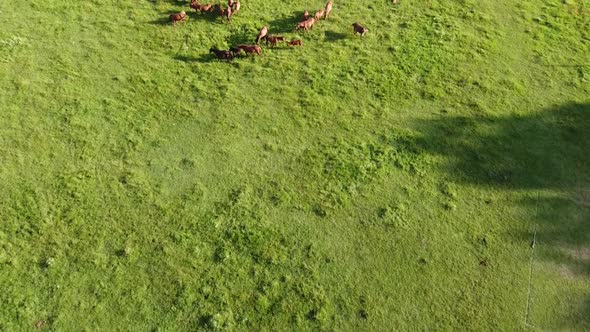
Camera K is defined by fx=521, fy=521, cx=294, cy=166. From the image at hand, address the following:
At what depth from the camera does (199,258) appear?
10234 millimetres

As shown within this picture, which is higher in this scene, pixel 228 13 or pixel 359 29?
pixel 228 13

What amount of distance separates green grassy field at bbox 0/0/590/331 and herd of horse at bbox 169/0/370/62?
29cm

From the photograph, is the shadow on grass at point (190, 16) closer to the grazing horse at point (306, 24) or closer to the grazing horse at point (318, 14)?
the grazing horse at point (306, 24)

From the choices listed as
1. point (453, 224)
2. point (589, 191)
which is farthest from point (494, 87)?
point (453, 224)

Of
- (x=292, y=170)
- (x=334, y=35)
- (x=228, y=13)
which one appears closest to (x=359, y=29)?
(x=334, y=35)

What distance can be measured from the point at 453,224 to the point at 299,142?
13.1 ft

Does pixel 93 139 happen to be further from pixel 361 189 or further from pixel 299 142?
pixel 361 189

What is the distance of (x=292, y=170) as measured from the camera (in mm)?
11875

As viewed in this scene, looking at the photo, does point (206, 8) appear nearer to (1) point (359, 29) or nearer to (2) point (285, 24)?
(2) point (285, 24)

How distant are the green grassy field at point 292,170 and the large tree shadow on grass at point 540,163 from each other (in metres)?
0.05

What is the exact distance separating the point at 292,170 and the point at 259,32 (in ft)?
17.1

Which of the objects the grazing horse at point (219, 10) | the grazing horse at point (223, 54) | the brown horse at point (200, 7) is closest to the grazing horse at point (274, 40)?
the grazing horse at point (223, 54)

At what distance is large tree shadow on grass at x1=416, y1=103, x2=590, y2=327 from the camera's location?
1089 cm

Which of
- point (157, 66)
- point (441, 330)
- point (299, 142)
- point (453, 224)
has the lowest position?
point (441, 330)
